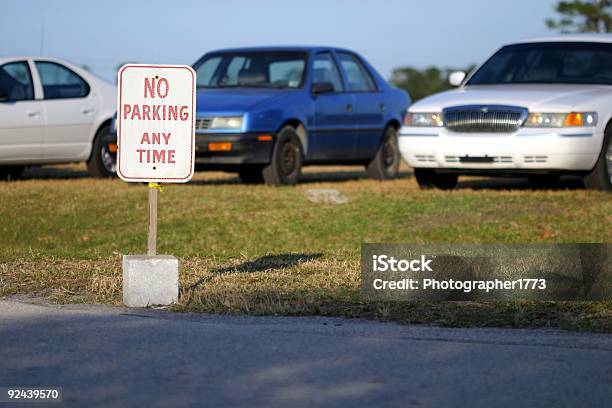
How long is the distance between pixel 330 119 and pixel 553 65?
329 cm

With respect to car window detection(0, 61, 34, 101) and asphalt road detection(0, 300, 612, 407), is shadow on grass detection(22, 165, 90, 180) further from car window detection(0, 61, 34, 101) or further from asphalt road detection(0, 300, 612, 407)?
asphalt road detection(0, 300, 612, 407)

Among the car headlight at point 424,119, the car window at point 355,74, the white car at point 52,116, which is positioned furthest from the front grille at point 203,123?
the car window at point 355,74

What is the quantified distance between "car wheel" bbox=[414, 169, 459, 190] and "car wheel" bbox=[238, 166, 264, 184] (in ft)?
6.67

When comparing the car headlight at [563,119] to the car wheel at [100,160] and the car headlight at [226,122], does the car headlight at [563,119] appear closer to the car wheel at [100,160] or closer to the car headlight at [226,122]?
the car headlight at [226,122]

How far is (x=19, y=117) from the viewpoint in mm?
16766

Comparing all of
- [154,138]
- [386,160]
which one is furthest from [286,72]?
[154,138]

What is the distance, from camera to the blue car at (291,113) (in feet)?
51.6

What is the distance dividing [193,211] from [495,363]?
775 centimetres

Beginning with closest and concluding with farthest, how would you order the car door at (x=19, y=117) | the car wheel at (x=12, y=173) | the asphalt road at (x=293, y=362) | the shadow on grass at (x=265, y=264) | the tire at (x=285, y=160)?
the asphalt road at (x=293, y=362), the shadow on grass at (x=265, y=264), the tire at (x=285, y=160), the car door at (x=19, y=117), the car wheel at (x=12, y=173)

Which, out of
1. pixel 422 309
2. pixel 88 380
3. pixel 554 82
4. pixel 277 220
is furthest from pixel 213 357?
pixel 554 82

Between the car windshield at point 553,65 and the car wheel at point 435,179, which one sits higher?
the car windshield at point 553,65

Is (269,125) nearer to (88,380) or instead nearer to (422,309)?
(422,309)

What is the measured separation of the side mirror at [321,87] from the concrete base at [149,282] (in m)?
9.43

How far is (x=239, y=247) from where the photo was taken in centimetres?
1148
